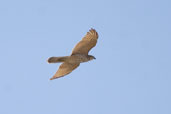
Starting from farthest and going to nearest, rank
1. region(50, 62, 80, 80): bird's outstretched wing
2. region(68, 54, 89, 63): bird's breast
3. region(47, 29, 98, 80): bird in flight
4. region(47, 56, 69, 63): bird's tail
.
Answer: region(50, 62, 80, 80): bird's outstretched wing < region(68, 54, 89, 63): bird's breast < region(47, 29, 98, 80): bird in flight < region(47, 56, 69, 63): bird's tail

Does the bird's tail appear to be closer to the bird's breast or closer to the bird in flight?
the bird in flight

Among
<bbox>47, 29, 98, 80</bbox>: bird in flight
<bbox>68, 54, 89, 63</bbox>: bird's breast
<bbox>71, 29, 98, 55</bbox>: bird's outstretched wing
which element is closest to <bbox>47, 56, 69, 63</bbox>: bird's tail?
<bbox>47, 29, 98, 80</bbox>: bird in flight

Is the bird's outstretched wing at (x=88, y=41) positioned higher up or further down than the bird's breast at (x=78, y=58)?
higher up

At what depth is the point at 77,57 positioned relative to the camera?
23.4 metres

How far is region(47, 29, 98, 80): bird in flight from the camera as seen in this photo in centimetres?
2303

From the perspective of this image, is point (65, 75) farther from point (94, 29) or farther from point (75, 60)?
Answer: point (94, 29)

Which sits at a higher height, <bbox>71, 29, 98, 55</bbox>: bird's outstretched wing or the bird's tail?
<bbox>71, 29, 98, 55</bbox>: bird's outstretched wing

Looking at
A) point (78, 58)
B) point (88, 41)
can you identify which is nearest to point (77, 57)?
point (78, 58)

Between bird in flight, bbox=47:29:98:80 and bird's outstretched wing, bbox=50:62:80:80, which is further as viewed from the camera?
bird's outstretched wing, bbox=50:62:80:80

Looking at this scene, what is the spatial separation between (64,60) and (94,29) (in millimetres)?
2095

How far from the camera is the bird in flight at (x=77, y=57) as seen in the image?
23031 millimetres

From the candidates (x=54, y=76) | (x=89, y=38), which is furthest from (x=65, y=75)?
(x=89, y=38)

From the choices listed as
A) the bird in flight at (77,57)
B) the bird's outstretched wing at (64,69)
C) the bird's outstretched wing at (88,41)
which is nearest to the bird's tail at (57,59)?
the bird in flight at (77,57)

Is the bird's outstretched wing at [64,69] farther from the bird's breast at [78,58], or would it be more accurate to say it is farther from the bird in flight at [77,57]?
the bird's breast at [78,58]
